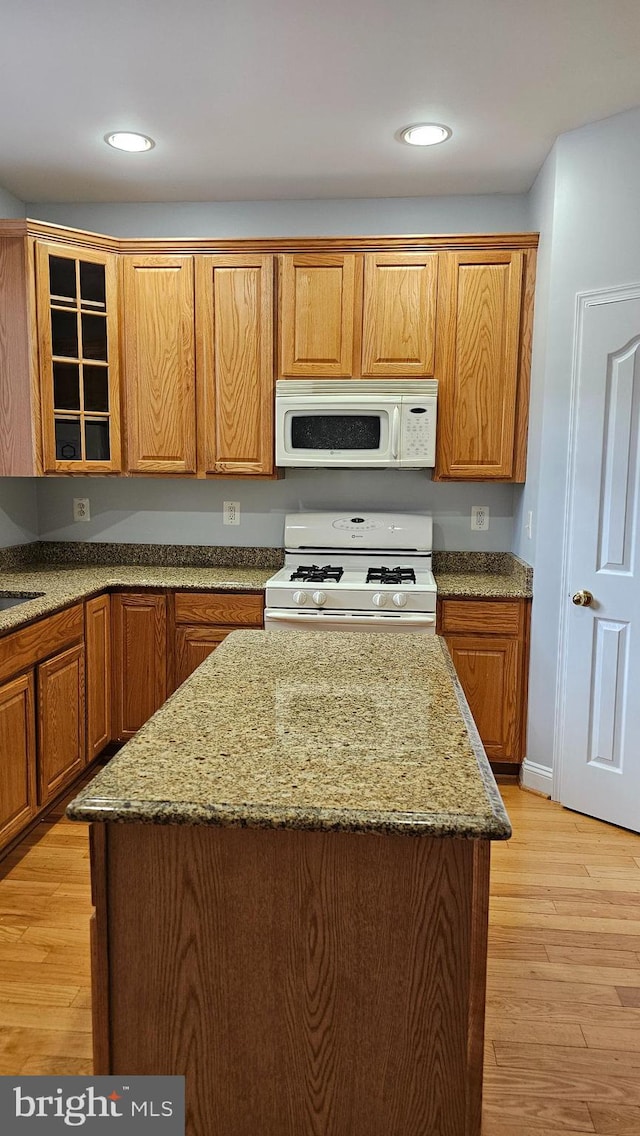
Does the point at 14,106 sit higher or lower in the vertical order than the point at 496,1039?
higher

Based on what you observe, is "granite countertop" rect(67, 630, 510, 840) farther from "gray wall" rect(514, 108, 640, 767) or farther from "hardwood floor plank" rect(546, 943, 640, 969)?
"gray wall" rect(514, 108, 640, 767)

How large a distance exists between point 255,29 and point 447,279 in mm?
1448

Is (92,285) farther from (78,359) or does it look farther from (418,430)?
(418,430)

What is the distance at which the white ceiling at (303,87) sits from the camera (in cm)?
216

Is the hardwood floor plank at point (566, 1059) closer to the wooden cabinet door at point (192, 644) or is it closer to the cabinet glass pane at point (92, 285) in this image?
the wooden cabinet door at point (192, 644)

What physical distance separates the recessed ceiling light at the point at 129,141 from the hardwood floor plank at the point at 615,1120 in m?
3.44

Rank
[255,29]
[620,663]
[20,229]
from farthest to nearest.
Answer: [20,229], [620,663], [255,29]

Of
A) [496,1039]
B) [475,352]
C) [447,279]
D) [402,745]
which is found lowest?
[496,1039]

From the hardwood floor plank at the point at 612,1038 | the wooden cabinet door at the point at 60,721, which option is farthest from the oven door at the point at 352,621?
the hardwood floor plank at the point at 612,1038

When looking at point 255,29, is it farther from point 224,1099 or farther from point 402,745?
point 224,1099

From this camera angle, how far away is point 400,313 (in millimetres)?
3455

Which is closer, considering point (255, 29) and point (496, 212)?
point (255, 29)

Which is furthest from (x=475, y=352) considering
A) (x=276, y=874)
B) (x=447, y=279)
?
(x=276, y=874)

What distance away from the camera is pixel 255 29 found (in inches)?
87.6
